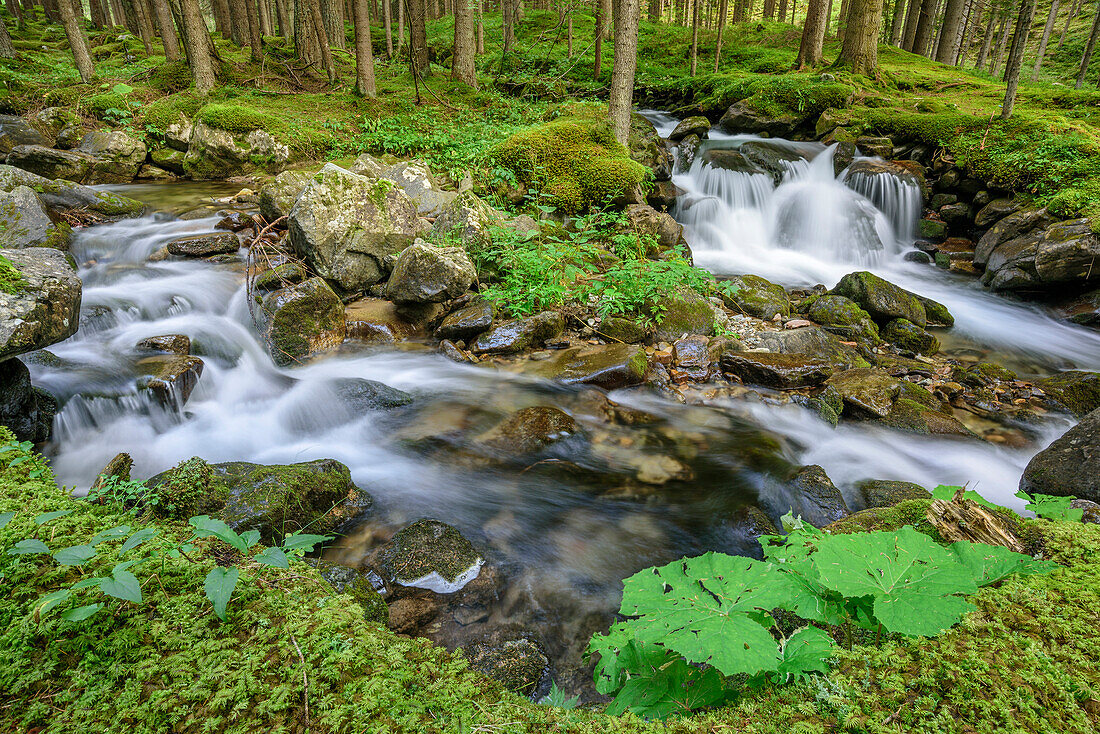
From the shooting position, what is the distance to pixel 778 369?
607 cm

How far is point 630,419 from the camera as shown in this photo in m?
5.47

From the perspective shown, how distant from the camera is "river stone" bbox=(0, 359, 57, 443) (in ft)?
13.2

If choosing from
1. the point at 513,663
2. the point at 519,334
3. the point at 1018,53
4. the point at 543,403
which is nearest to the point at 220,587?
the point at 513,663

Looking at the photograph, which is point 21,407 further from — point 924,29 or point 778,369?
point 924,29

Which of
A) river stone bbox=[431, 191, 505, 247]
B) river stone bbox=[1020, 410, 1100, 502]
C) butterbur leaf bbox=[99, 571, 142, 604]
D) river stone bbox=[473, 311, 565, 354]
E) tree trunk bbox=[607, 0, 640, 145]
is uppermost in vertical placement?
tree trunk bbox=[607, 0, 640, 145]

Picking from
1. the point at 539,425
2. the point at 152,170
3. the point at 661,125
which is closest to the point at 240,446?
the point at 539,425

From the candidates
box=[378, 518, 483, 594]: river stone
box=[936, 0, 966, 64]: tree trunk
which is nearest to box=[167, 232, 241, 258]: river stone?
box=[378, 518, 483, 594]: river stone

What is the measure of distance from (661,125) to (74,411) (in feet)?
52.2

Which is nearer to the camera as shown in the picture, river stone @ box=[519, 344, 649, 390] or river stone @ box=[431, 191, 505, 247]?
river stone @ box=[519, 344, 649, 390]

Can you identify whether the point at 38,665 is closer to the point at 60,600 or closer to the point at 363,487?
the point at 60,600

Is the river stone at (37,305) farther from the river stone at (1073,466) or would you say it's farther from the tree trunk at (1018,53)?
the tree trunk at (1018,53)

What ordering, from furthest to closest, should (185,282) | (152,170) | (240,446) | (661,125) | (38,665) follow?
(661,125) < (152,170) < (185,282) < (240,446) < (38,665)

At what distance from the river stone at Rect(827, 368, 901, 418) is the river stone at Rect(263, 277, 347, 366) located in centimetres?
609

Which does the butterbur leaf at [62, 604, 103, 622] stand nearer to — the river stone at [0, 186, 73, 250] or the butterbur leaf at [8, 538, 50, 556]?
the butterbur leaf at [8, 538, 50, 556]
